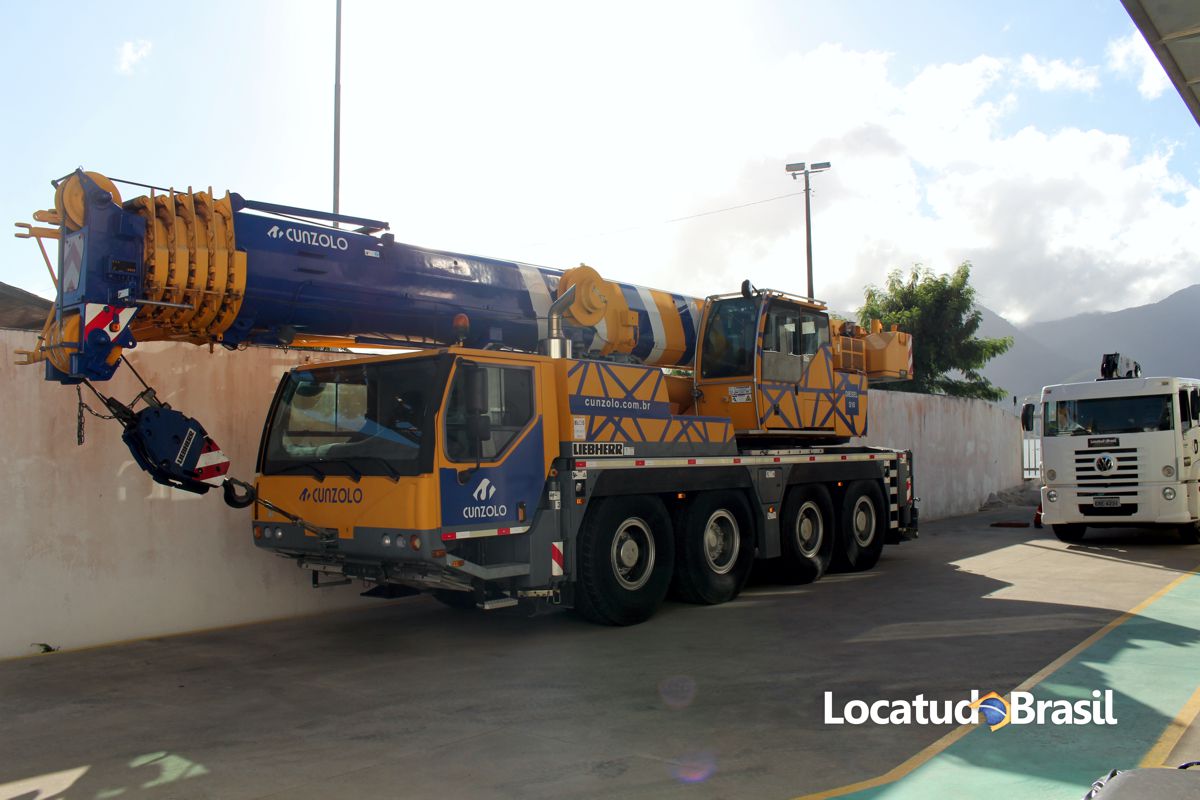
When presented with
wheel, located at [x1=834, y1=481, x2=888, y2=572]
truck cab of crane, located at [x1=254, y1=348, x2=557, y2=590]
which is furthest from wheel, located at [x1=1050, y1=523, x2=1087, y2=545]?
truck cab of crane, located at [x1=254, y1=348, x2=557, y2=590]

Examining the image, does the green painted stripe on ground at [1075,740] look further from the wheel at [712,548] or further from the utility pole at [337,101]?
the utility pole at [337,101]

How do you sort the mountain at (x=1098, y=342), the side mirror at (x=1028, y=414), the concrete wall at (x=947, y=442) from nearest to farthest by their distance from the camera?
the side mirror at (x=1028, y=414) < the concrete wall at (x=947, y=442) < the mountain at (x=1098, y=342)

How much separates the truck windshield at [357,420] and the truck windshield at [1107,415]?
39.7 feet

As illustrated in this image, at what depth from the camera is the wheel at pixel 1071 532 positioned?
625 inches

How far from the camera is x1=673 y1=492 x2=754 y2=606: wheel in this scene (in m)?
9.66

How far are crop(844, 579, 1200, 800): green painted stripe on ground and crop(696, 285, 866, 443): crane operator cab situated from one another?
4.43m

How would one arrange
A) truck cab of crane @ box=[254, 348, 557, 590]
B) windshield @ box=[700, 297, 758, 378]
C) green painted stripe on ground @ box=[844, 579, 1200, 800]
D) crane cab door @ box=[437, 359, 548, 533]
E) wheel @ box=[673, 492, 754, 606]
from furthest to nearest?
windshield @ box=[700, 297, 758, 378] < wheel @ box=[673, 492, 754, 606] < crane cab door @ box=[437, 359, 548, 533] < truck cab of crane @ box=[254, 348, 557, 590] < green painted stripe on ground @ box=[844, 579, 1200, 800]

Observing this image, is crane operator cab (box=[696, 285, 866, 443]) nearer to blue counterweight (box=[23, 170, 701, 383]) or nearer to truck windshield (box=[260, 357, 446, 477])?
blue counterweight (box=[23, 170, 701, 383])

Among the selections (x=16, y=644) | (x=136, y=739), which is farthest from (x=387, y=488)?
(x=16, y=644)

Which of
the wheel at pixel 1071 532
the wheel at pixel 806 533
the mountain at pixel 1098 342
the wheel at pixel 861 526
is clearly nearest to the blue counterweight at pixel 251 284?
the wheel at pixel 806 533

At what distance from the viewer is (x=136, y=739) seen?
5730mm

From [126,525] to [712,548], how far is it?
18.6 ft

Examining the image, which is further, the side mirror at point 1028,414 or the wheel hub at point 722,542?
the side mirror at point 1028,414

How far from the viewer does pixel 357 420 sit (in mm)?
7922
